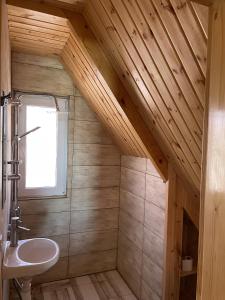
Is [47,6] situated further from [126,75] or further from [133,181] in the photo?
[133,181]

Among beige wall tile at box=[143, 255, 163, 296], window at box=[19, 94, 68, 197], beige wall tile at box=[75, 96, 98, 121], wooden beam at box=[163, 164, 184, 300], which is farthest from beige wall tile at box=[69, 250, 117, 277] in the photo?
beige wall tile at box=[75, 96, 98, 121]

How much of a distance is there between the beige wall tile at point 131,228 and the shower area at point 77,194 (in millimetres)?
10

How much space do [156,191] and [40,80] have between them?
1674 millimetres

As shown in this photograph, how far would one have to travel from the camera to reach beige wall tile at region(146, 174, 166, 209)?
213 centimetres

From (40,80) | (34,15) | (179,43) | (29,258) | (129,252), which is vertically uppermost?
(34,15)

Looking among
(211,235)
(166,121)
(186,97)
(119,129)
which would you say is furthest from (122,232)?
(211,235)

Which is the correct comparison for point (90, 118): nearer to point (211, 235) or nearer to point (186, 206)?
point (186, 206)

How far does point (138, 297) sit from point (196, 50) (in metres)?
2.47

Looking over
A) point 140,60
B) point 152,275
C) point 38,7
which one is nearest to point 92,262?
point 152,275

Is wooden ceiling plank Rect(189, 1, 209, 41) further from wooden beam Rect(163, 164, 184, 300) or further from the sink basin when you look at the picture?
the sink basin

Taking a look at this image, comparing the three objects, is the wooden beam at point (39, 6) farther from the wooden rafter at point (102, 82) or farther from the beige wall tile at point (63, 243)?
the beige wall tile at point (63, 243)

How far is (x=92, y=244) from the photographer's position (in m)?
2.93

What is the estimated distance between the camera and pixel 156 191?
2232 millimetres

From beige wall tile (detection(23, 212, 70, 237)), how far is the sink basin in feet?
1.58
